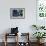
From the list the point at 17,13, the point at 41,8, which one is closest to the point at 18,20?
the point at 17,13

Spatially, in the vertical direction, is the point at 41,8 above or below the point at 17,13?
above

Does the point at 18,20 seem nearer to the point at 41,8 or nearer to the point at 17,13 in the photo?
the point at 17,13

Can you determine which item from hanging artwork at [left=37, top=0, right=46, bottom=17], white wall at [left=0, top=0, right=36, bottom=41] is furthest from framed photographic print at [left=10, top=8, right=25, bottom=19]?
hanging artwork at [left=37, top=0, right=46, bottom=17]

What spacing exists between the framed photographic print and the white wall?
0.14 m

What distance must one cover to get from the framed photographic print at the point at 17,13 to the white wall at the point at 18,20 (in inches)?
5.5

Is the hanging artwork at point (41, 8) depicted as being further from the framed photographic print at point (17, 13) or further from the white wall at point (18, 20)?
the framed photographic print at point (17, 13)

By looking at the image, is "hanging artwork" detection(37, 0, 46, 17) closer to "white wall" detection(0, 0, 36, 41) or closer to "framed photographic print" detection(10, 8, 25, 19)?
"white wall" detection(0, 0, 36, 41)

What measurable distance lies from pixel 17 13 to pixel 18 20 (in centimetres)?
33

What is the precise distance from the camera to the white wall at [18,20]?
735 cm

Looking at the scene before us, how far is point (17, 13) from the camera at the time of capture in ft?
24.3

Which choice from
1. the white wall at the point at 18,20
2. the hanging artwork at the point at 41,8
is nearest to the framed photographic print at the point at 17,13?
the white wall at the point at 18,20

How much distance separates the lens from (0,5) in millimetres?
7328

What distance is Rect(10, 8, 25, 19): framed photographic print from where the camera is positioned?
7.38 m

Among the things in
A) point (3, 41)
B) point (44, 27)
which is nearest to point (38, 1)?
point (44, 27)
